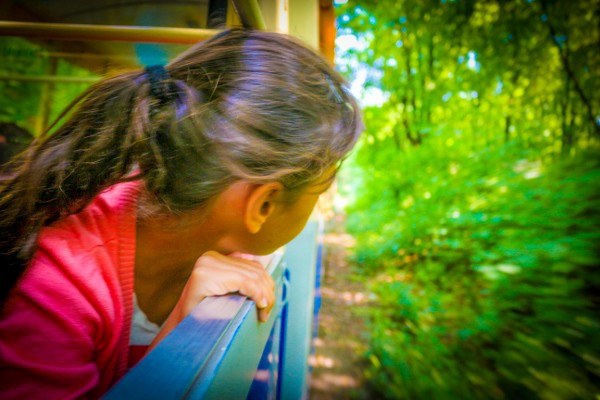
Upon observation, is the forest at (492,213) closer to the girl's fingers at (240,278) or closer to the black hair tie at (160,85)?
the black hair tie at (160,85)

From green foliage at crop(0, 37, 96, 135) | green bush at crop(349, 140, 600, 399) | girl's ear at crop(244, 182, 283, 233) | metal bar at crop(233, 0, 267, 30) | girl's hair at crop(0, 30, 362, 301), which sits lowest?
green bush at crop(349, 140, 600, 399)

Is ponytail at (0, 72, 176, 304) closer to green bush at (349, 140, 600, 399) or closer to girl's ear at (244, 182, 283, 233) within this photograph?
girl's ear at (244, 182, 283, 233)

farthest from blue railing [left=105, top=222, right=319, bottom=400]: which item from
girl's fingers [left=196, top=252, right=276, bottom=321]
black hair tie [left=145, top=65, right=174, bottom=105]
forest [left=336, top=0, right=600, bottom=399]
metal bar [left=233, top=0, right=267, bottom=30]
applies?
forest [left=336, top=0, right=600, bottom=399]

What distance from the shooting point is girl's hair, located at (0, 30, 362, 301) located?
2.79ft

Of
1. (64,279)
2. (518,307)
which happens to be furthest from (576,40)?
(64,279)

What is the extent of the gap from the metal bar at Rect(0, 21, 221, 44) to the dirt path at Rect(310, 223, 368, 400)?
3.22 m

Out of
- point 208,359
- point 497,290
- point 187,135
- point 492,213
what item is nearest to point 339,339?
point 497,290

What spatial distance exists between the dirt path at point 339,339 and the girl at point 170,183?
2.81 m

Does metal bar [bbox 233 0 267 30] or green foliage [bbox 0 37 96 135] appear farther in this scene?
green foliage [bbox 0 37 96 135]

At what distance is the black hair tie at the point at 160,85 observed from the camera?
2.97 feet

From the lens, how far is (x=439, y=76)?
5883 mm

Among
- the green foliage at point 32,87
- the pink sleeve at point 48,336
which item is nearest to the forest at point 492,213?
the pink sleeve at point 48,336

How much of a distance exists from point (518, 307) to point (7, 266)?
281cm

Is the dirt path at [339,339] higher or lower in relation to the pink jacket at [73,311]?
lower
